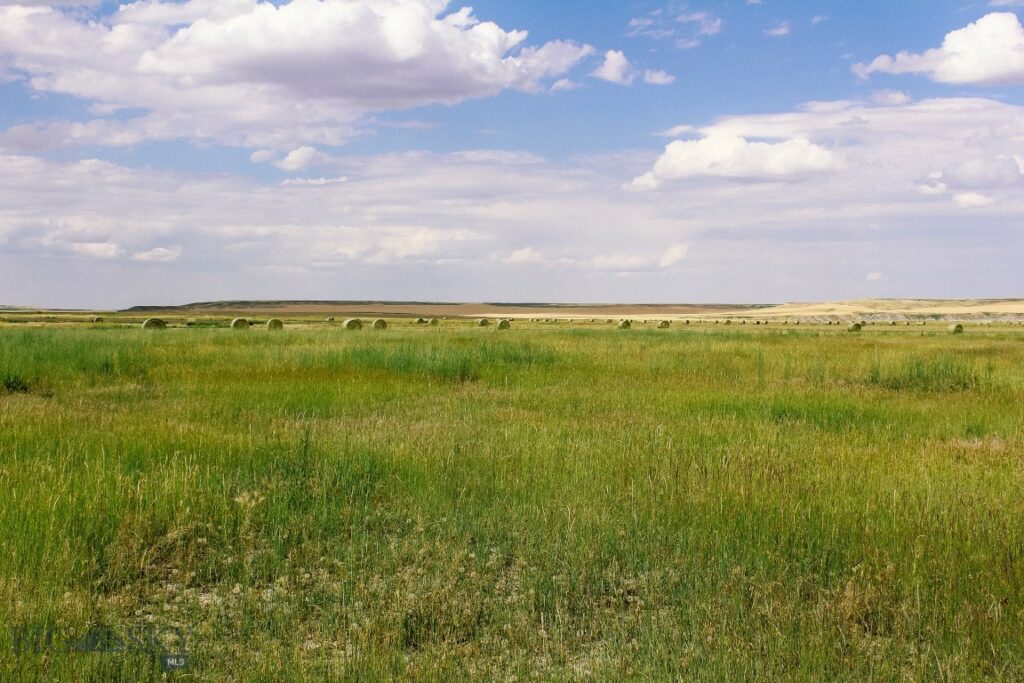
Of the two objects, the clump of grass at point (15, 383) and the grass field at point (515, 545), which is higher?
the clump of grass at point (15, 383)

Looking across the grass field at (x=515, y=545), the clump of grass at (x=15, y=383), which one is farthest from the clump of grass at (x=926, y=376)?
the clump of grass at (x=15, y=383)

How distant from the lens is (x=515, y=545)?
592 cm

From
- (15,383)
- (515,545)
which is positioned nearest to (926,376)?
(515,545)

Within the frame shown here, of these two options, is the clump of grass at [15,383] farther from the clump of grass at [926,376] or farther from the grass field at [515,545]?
the clump of grass at [926,376]

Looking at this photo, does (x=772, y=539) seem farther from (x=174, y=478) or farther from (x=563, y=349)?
(x=563, y=349)

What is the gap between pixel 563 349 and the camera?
23359 mm

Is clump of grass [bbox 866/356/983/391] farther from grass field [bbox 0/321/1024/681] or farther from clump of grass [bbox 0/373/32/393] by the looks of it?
clump of grass [bbox 0/373/32/393]

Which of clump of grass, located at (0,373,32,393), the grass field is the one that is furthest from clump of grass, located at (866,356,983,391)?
clump of grass, located at (0,373,32,393)

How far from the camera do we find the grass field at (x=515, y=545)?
14.1 feet

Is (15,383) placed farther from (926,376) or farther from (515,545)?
(926,376)

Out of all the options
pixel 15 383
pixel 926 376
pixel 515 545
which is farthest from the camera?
pixel 926 376

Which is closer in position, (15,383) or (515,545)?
(515,545)

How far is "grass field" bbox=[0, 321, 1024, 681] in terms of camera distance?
4.31 metres

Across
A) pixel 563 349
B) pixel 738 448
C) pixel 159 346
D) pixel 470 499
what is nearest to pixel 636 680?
pixel 470 499
